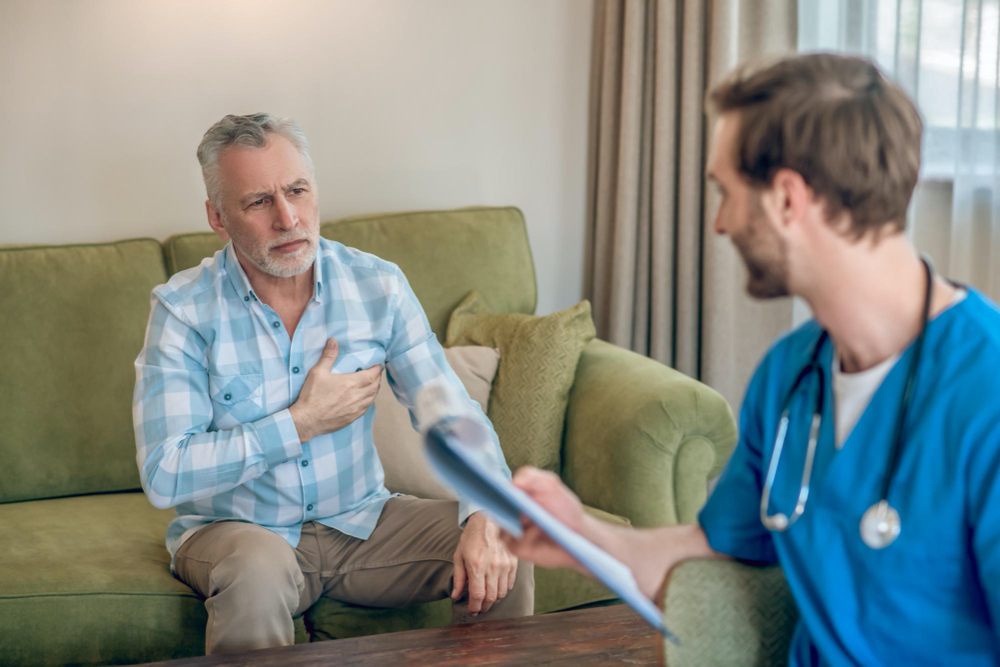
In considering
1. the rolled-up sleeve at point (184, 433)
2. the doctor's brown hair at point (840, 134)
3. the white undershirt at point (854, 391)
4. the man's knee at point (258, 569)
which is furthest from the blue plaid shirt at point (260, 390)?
the doctor's brown hair at point (840, 134)

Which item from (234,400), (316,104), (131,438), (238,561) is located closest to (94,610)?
(238,561)

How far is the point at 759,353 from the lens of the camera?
2641mm

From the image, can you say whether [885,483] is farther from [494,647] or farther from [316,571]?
[316,571]

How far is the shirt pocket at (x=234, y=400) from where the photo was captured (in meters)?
1.64

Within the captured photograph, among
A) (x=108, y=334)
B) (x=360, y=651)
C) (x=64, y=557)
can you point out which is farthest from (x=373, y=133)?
(x=360, y=651)

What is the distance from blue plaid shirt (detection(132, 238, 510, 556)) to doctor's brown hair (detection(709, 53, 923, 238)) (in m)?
0.92

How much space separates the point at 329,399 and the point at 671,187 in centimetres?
147

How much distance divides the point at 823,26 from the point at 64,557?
7.25ft

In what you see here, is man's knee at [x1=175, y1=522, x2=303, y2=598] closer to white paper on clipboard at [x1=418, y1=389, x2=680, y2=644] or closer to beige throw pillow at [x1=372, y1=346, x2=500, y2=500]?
beige throw pillow at [x1=372, y1=346, x2=500, y2=500]

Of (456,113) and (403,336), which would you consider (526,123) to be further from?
(403,336)

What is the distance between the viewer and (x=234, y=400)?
1.65 meters

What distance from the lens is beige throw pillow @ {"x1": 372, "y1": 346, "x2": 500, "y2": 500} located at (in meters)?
2.02

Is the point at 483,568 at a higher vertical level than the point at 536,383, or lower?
lower

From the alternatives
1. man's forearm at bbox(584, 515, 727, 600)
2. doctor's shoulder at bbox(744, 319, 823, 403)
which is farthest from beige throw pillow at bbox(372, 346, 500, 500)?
doctor's shoulder at bbox(744, 319, 823, 403)
